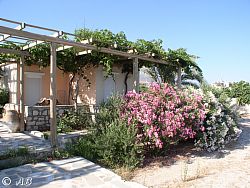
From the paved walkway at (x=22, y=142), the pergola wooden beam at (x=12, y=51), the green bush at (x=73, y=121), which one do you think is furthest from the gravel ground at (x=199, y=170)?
the pergola wooden beam at (x=12, y=51)

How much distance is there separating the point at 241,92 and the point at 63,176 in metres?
19.8

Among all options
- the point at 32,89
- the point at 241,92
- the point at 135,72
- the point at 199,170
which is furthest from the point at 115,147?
the point at 241,92

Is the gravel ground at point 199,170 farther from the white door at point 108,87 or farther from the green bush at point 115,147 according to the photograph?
the white door at point 108,87

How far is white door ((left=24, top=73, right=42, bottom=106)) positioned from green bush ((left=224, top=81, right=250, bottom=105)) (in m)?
15.8

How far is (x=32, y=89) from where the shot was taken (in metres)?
12.0

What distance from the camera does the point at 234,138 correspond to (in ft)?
28.1

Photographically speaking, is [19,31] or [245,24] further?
[245,24]

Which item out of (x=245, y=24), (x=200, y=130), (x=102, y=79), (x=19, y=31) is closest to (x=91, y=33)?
(x=102, y=79)

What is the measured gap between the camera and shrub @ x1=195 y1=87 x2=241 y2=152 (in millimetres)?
7555

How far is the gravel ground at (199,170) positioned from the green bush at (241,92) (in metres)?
14.3

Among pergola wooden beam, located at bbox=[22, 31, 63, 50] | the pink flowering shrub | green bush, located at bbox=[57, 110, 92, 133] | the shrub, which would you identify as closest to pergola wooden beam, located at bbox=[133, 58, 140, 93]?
green bush, located at bbox=[57, 110, 92, 133]

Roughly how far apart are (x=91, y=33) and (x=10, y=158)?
229 inches

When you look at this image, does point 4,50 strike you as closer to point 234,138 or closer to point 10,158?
point 10,158

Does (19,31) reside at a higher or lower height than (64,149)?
higher
